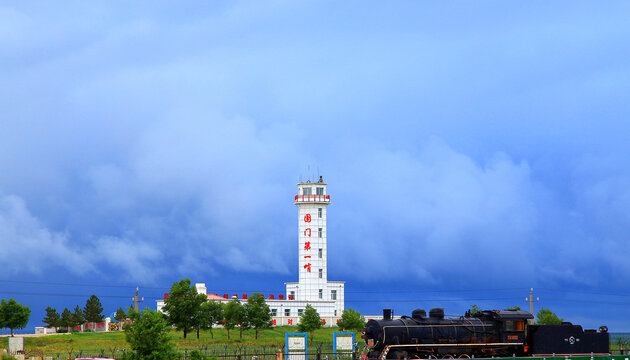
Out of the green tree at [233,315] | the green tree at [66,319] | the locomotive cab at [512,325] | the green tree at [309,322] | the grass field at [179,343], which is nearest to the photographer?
the locomotive cab at [512,325]

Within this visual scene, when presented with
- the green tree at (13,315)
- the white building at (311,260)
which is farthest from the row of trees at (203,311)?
the white building at (311,260)

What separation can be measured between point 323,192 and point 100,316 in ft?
128

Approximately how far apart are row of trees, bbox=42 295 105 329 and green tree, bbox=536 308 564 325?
209 ft

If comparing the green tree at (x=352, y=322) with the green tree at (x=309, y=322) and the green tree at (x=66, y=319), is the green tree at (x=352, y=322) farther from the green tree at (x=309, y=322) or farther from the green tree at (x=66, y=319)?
the green tree at (x=66, y=319)

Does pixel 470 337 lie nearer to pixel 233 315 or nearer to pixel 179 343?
pixel 179 343

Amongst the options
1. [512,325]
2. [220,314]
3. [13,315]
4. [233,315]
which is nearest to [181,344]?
[233,315]

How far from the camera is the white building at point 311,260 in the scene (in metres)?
117

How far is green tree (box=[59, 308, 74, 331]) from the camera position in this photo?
106688 mm

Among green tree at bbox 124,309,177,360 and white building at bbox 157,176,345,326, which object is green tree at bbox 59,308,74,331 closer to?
white building at bbox 157,176,345,326

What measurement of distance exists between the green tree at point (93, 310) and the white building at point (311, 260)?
15.2 m

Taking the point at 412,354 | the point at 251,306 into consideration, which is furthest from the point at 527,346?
the point at 251,306

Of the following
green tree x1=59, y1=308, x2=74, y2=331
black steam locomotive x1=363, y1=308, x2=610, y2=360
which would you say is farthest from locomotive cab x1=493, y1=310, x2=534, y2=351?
green tree x1=59, y1=308, x2=74, y2=331

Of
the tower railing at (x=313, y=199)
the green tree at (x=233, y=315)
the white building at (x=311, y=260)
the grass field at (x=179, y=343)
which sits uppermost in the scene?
the tower railing at (x=313, y=199)

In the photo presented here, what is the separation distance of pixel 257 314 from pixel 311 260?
2606 cm
